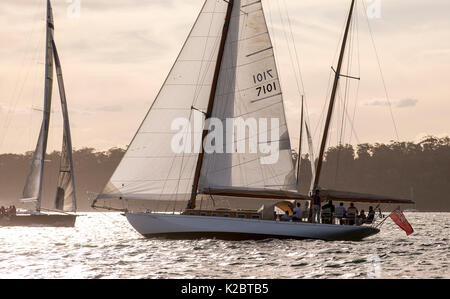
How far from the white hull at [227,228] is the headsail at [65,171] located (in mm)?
22293

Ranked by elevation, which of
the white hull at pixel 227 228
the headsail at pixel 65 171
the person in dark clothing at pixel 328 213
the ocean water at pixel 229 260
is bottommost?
the ocean water at pixel 229 260

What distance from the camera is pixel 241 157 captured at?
38.3 m

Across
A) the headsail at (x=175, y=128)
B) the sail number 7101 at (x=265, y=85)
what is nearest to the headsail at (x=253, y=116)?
the sail number 7101 at (x=265, y=85)

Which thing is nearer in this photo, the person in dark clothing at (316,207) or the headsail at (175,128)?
the person in dark clothing at (316,207)

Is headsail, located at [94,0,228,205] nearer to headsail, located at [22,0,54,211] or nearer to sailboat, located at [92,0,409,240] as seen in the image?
sailboat, located at [92,0,409,240]

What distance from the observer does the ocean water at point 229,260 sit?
2633 centimetres

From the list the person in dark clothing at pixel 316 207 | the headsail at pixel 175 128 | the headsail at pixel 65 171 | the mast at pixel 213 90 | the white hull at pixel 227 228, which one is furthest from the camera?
the headsail at pixel 65 171

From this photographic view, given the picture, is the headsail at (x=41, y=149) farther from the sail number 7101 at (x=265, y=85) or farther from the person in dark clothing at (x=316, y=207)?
the person in dark clothing at (x=316, y=207)

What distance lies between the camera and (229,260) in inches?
1177

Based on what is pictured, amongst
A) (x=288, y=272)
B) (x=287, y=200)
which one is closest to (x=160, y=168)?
(x=287, y=200)

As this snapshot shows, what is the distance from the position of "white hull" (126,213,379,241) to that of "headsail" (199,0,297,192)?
99.7 inches

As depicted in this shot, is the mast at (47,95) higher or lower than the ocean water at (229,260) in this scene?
higher
